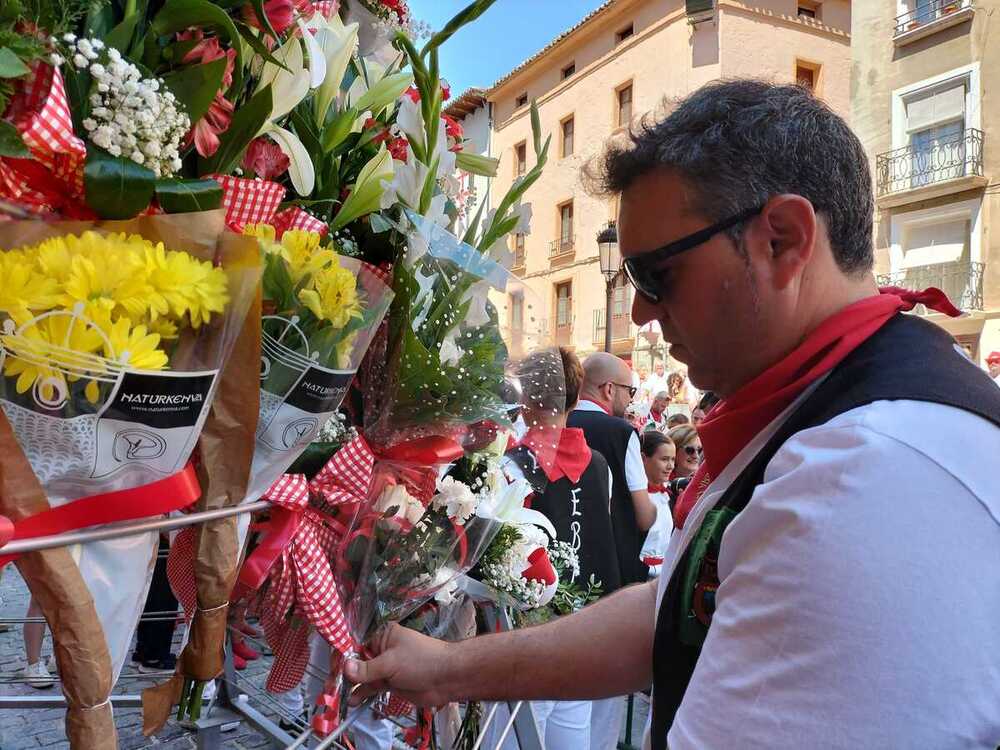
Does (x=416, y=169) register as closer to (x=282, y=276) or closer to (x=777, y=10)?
(x=282, y=276)

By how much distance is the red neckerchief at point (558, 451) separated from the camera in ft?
5.95

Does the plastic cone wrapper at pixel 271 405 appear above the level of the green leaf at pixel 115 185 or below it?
below

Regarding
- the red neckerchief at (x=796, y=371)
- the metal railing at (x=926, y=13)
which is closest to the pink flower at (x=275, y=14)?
the red neckerchief at (x=796, y=371)

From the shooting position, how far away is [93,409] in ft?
2.79

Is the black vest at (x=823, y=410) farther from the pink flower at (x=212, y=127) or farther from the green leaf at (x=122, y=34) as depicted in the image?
the green leaf at (x=122, y=34)

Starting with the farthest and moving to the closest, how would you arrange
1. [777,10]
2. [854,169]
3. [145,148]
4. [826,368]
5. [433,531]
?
1. [777,10]
2. [433,531]
3. [854,169]
4. [826,368]
5. [145,148]

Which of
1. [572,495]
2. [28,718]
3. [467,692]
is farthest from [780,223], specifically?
[28,718]

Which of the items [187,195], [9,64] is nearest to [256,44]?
[187,195]

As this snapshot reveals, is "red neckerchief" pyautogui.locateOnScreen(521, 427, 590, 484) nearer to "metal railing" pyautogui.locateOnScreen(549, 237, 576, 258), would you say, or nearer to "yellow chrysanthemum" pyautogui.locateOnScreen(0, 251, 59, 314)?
"yellow chrysanthemum" pyautogui.locateOnScreen(0, 251, 59, 314)

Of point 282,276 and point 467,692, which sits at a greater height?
point 282,276

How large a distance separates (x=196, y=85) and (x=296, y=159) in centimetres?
21

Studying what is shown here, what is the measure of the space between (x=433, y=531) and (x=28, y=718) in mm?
2142

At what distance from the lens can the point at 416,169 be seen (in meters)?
1.43

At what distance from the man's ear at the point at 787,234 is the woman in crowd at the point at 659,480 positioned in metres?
3.44
